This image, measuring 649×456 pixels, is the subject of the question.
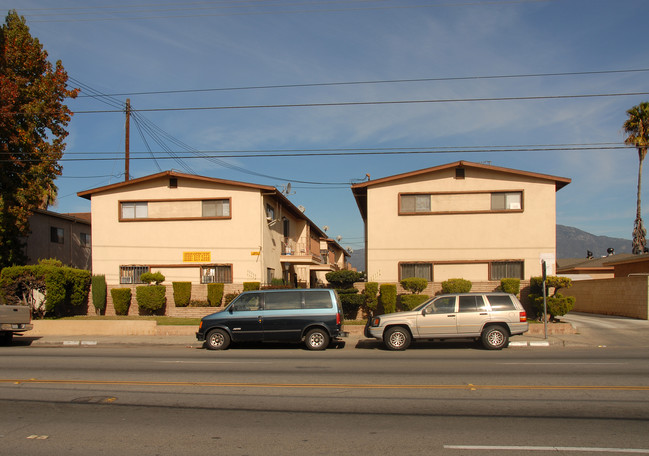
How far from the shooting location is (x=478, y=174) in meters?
25.7

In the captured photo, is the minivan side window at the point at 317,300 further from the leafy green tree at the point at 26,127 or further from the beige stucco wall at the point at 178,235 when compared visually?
the leafy green tree at the point at 26,127

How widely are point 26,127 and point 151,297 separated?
34.8 ft

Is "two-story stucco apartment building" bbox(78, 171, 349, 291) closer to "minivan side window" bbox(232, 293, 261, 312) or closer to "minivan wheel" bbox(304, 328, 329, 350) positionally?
"minivan side window" bbox(232, 293, 261, 312)

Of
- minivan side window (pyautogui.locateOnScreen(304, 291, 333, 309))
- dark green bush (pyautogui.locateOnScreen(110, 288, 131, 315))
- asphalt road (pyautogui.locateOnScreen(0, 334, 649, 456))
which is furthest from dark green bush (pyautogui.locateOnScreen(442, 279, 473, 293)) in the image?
dark green bush (pyautogui.locateOnScreen(110, 288, 131, 315))

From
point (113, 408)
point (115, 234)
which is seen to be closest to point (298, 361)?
point (113, 408)

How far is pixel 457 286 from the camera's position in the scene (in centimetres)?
2345

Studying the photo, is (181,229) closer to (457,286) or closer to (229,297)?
(229,297)

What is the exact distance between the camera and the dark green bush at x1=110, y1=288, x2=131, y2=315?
1001 inches

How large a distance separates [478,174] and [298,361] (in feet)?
51.4

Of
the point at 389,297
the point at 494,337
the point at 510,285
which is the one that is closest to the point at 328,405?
the point at 494,337

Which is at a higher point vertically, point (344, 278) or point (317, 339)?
point (344, 278)

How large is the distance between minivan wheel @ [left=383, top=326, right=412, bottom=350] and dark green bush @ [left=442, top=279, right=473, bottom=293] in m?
8.00

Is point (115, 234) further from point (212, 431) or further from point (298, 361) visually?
point (212, 431)

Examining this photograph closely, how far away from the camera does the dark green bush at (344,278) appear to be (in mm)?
23312
